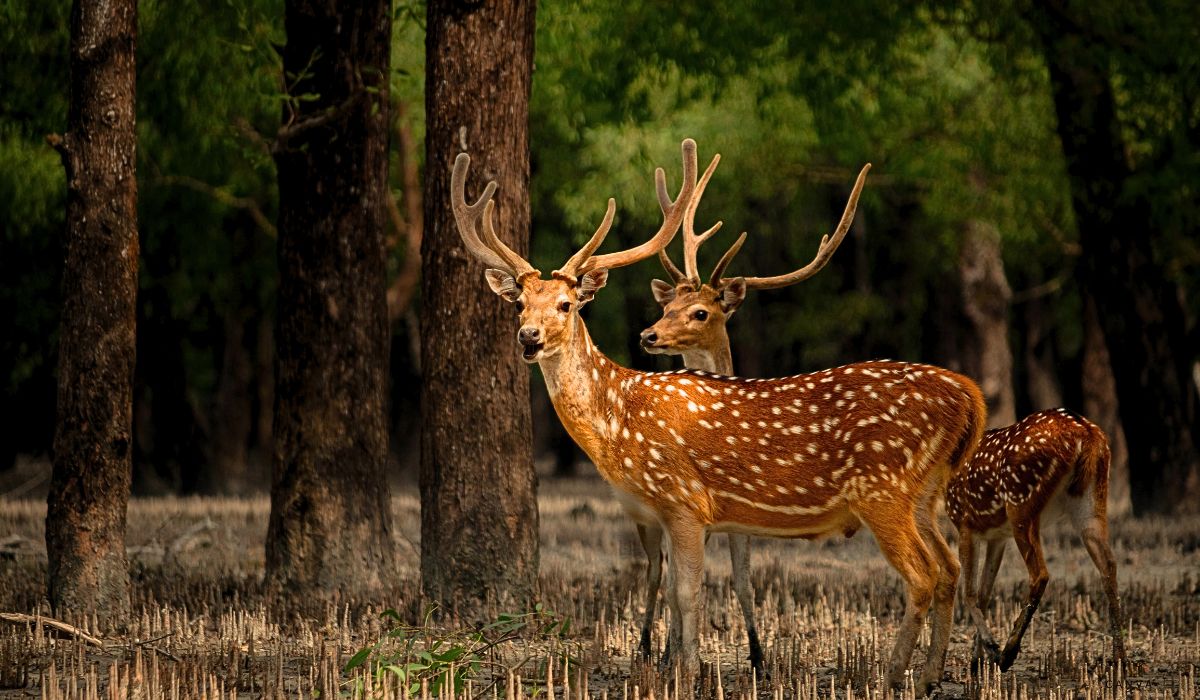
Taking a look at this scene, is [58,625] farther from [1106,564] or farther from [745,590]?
[1106,564]

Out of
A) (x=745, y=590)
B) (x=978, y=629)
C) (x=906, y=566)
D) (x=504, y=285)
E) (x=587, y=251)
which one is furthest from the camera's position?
(x=978, y=629)

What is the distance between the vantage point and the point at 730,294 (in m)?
10.0

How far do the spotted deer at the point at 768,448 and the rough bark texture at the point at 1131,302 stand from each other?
33.2ft

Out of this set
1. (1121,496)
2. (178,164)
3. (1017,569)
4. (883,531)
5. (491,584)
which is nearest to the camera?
(883,531)

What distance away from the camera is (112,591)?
10484 millimetres

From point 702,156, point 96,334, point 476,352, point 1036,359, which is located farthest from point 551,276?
point 1036,359

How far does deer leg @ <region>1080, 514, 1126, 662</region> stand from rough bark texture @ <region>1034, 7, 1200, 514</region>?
9.03m

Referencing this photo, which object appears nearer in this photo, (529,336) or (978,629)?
(529,336)

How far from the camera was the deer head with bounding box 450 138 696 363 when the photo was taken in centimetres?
817

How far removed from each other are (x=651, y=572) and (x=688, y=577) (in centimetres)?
102

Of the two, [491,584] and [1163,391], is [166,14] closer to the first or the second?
[491,584]

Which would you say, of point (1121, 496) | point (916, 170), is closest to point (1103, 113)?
point (916, 170)

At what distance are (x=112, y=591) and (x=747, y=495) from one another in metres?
4.37

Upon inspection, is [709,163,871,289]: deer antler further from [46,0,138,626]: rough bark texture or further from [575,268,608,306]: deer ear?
[46,0,138,626]: rough bark texture
